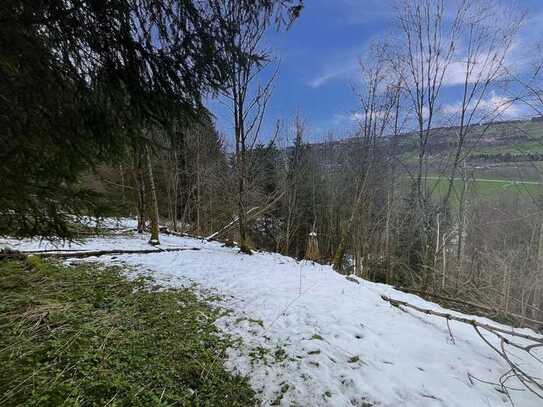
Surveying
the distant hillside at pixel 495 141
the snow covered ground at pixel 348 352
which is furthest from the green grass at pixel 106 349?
the distant hillside at pixel 495 141

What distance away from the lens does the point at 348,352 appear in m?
2.60

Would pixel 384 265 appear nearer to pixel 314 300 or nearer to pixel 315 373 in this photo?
pixel 314 300

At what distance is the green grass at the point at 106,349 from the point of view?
1758mm

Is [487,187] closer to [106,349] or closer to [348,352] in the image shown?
[348,352]

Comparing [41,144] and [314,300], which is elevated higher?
[41,144]

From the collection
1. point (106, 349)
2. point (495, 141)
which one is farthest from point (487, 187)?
point (106, 349)

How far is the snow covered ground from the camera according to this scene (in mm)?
2102

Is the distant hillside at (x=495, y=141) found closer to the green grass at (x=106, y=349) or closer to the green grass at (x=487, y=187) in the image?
the green grass at (x=487, y=187)

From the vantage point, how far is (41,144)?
1674mm

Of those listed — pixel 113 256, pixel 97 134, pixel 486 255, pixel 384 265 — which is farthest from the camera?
pixel 384 265

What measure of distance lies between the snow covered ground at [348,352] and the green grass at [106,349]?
0.26 metres

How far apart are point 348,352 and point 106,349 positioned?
1987 mm

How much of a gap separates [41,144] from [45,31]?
63cm

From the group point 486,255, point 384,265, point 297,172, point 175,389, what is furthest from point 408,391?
point 297,172
